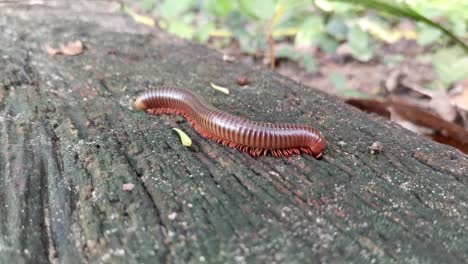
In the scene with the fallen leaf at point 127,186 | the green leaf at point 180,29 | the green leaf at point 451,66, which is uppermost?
the green leaf at point 451,66

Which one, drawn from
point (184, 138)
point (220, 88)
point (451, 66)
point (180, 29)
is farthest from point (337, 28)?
point (184, 138)

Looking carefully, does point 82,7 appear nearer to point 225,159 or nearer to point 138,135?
point 138,135

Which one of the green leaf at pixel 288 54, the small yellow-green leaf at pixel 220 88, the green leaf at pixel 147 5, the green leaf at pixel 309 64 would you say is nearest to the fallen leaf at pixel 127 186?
the small yellow-green leaf at pixel 220 88

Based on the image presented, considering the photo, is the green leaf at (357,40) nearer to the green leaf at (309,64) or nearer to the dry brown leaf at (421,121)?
the green leaf at (309,64)

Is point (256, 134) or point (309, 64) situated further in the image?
point (309, 64)

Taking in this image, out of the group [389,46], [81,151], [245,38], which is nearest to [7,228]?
[81,151]

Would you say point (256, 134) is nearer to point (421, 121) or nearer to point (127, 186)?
point (127, 186)
